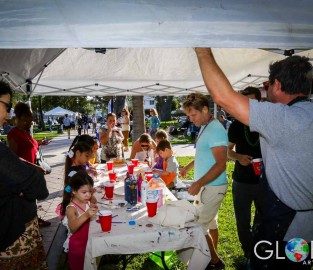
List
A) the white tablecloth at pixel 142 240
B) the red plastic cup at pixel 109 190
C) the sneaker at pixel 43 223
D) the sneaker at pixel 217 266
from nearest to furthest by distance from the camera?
the white tablecloth at pixel 142 240
the red plastic cup at pixel 109 190
the sneaker at pixel 217 266
the sneaker at pixel 43 223

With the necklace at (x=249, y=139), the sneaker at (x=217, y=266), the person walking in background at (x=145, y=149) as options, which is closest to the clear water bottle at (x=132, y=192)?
the sneaker at (x=217, y=266)

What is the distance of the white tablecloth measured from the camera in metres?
2.15

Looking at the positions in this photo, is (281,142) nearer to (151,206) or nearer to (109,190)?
(151,206)

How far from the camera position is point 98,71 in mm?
6203

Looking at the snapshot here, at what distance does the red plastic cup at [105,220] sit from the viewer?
86.3 inches

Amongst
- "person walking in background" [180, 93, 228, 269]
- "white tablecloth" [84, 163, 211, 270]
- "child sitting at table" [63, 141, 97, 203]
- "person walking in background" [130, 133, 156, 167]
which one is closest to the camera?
"white tablecloth" [84, 163, 211, 270]

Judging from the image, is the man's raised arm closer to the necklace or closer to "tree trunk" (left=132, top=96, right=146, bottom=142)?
the necklace

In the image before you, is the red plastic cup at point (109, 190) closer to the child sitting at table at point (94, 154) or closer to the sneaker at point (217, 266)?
the child sitting at table at point (94, 154)

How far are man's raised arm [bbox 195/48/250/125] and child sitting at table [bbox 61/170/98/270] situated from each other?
1.42 metres

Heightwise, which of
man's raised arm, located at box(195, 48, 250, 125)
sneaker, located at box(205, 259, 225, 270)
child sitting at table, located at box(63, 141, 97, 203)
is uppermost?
man's raised arm, located at box(195, 48, 250, 125)

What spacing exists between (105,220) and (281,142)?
1.44m

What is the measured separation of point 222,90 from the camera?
145 centimetres

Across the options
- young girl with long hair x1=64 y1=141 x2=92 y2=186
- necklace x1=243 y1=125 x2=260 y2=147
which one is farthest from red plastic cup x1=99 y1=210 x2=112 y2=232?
necklace x1=243 y1=125 x2=260 y2=147

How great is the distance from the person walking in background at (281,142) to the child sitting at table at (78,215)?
1355 mm
